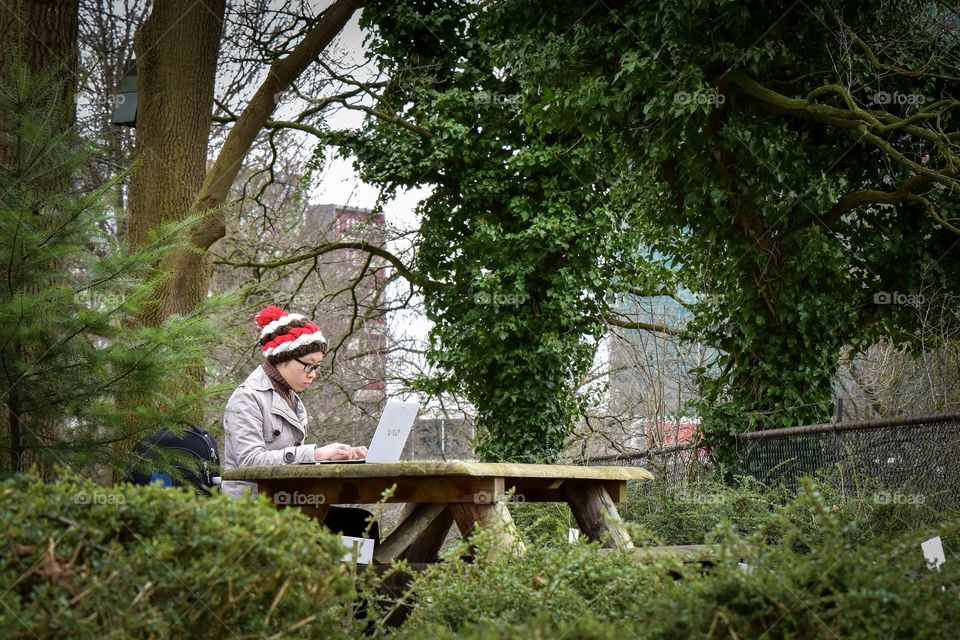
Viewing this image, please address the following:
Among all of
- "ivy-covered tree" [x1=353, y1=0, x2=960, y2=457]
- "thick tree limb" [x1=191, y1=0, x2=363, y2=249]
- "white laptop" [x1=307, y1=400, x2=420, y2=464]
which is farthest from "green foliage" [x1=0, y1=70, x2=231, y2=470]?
"thick tree limb" [x1=191, y1=0, x2=363, y2=249]

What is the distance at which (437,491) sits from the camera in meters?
4.21

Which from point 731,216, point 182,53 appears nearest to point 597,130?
point 731,216

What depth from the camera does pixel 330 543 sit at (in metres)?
2.43

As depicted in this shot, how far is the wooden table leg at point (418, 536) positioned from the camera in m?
4.70

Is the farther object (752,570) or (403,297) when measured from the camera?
(403,297)

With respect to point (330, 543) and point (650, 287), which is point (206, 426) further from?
point (650, 287)

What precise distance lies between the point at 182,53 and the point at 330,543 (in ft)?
26.9

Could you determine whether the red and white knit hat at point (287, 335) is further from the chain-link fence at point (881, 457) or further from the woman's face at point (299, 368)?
the chain-link fence at point (881, 457)

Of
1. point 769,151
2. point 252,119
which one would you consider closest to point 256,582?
point 769,151
